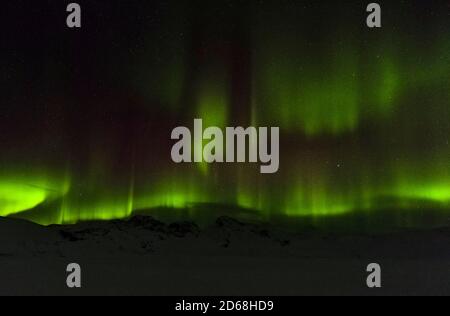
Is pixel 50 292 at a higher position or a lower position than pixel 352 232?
lower

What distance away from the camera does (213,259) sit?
5238 mm

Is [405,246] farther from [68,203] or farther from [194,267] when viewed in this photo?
[68,203]

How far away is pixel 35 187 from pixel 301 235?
202cm

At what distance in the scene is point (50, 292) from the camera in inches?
196

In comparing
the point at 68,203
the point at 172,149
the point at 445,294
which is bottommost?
the point at 445,294

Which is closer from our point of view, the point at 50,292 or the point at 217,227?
the point at 50,292

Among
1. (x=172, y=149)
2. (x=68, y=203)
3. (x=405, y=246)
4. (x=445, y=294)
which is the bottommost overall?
(x=445, y=294)

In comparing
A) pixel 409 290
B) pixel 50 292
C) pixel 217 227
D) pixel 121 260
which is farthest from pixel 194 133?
pixel 409 290

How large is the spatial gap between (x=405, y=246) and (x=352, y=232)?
1.33 feet

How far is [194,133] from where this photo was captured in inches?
199

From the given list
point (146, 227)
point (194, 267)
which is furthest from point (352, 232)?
point (146, 227)

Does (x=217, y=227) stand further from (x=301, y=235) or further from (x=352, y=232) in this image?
(x=352, y=232)

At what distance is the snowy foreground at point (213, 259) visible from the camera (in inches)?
197

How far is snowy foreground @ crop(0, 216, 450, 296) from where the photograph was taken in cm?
501
